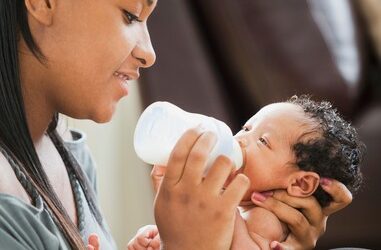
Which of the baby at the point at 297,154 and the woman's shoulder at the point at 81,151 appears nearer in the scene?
the baby at the point at 297,154

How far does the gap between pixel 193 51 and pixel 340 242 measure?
0.74 metres

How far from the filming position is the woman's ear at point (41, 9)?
1103 millimetres

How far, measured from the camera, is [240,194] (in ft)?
3.46

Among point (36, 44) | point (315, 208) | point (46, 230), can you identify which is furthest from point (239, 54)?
point (46, 230)

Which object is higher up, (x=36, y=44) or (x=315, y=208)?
(x=36, y=44)

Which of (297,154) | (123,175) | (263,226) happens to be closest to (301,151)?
(297,154)

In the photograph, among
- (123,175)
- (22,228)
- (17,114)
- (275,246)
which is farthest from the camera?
(123,175)

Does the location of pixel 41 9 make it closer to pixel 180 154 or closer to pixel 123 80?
pixel 123 80

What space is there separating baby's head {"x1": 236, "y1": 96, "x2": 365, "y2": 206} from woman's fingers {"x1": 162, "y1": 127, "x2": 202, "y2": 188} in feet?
0.89

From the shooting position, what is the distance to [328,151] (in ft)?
4.12

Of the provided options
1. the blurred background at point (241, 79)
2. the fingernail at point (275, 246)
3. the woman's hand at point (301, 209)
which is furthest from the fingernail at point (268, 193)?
the blurred background at point (241, 79)

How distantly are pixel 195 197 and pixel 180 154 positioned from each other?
0.06 m

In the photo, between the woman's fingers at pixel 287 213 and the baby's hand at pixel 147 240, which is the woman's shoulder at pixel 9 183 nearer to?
the baby's hand at pixel 147 240

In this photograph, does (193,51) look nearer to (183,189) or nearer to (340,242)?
(340,242)
